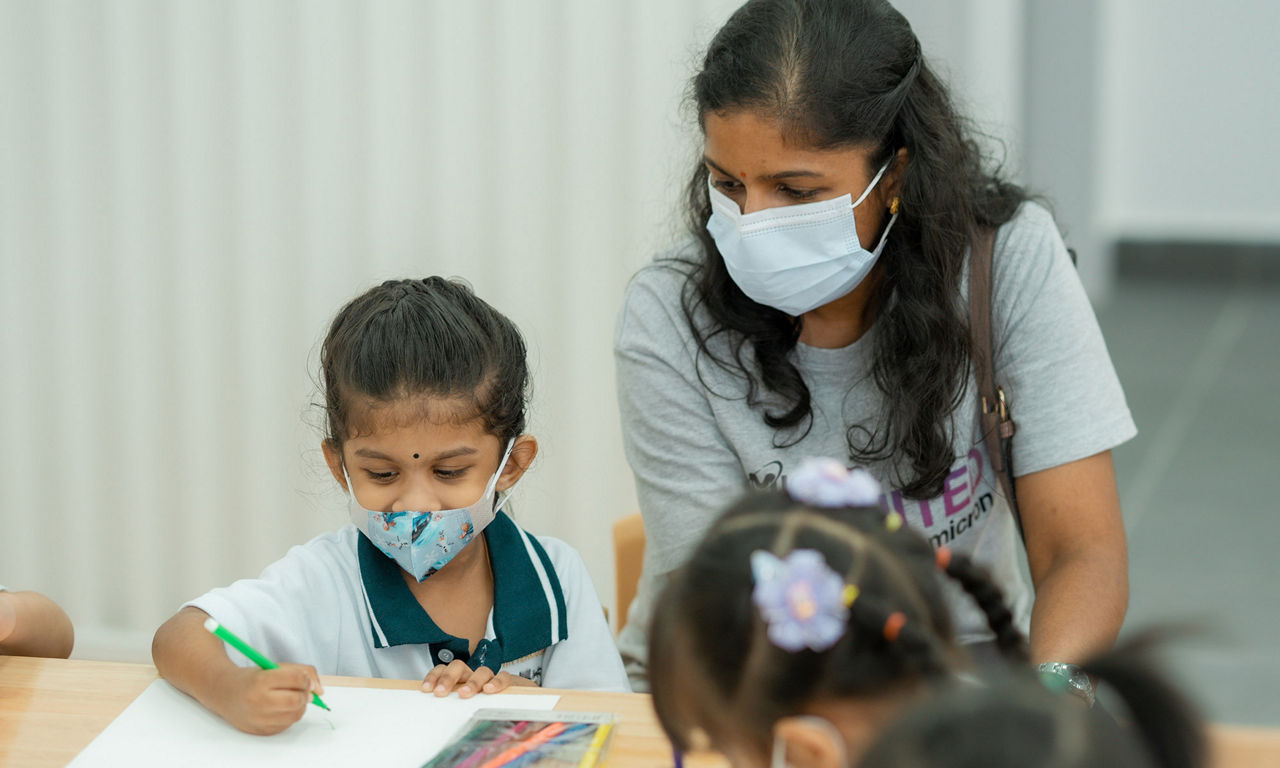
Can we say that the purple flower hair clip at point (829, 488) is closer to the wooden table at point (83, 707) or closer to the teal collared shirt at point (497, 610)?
the wooden table at point (83, 707)

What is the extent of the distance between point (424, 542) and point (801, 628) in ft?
2.25

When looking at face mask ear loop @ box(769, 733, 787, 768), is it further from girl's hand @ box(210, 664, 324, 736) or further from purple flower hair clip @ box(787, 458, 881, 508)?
girl's hand @ box(210, 664, 324, 736)

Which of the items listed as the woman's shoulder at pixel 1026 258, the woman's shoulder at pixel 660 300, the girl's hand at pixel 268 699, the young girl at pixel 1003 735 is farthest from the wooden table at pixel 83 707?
the woman's shoulder at pixel 1026 258

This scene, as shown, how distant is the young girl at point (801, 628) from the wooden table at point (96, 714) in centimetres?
25

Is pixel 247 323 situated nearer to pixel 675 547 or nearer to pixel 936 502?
pixel 675 547

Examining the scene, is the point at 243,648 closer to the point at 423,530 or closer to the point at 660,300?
the point at 423,530

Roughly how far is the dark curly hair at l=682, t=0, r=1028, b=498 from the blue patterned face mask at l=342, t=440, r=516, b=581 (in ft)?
1.18

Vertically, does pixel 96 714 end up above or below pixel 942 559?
below

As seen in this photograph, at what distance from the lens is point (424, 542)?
134cm

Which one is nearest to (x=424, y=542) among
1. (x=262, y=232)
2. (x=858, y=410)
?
(x=858, y=410)

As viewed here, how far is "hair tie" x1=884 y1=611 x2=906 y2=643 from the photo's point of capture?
751 millimetres

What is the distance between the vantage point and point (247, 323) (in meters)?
2.35

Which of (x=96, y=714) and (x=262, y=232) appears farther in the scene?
(x=262, y=232)

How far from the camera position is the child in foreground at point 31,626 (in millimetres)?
1313
